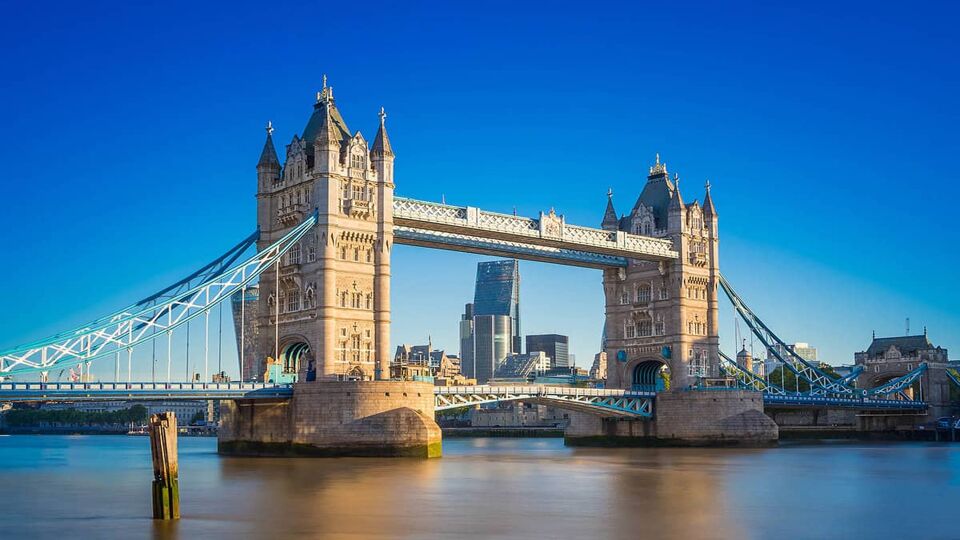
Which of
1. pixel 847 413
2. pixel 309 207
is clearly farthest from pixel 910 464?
pixel 847 413

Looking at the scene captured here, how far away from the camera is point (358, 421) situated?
55.0m

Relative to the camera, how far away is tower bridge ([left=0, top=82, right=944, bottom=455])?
55062 mm

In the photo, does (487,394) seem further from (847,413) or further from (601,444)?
(847,413)

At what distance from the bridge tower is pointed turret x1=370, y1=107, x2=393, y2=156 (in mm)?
25808

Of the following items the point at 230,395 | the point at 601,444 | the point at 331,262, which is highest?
the point at 331,262

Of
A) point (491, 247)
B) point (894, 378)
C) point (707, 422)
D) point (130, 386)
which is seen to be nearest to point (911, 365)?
point (894, 378)

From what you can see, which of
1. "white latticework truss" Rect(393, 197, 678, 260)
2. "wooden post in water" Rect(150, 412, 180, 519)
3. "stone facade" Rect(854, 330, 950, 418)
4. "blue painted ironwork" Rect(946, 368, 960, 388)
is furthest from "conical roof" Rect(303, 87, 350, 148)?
"blue painted ironwork" Rect(946, 368, 960, 388)

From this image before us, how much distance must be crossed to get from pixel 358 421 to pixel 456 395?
1044 centimetres

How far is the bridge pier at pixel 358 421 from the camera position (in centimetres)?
5491

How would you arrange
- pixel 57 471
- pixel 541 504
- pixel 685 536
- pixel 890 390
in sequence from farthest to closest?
pixel 890 390
pixel 57 471
pixel 541 504
pixel 685 536

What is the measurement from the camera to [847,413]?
Result: 106188 mm

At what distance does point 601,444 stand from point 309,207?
105 ft

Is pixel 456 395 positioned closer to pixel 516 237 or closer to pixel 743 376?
pixel 516 237

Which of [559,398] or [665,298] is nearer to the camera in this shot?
[559,398]
